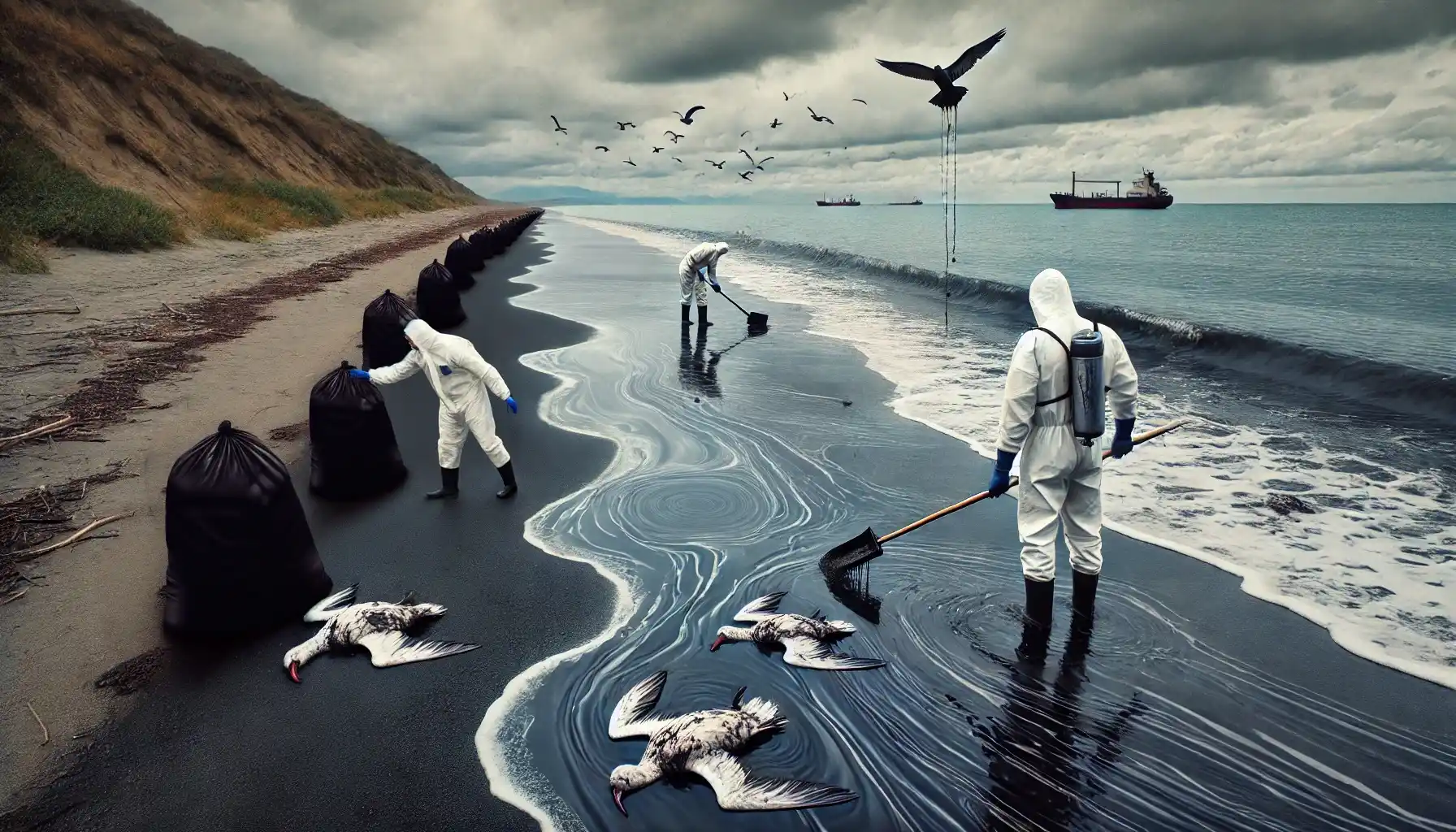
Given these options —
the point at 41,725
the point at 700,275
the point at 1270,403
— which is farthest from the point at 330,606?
the point at 1270,403

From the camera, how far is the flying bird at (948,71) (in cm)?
919

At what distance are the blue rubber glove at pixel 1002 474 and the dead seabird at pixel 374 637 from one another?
Answer: 3227 mm

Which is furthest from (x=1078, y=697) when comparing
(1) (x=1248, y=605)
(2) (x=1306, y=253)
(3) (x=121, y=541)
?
(2) (x=1306, y=253)

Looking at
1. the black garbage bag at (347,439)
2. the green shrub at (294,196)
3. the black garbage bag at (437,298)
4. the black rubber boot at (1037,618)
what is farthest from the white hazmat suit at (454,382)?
the green shrub at (294,196)

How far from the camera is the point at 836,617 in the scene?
494 centimetres

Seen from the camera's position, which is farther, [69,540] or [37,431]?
[37,431]

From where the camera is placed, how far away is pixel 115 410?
26.0ft

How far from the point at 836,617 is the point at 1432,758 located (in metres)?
2.92

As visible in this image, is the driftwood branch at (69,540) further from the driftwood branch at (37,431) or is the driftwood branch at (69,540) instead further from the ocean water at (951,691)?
the ocean water at (951,691)

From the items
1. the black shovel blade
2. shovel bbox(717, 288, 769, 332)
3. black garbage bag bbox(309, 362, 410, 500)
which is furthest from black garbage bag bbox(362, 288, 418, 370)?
the black shovel blade

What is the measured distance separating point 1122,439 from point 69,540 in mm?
6916

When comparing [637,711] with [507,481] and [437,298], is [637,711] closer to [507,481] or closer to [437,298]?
[507,481]

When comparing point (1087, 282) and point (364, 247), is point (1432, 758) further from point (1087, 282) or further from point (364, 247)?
point (364, 247)

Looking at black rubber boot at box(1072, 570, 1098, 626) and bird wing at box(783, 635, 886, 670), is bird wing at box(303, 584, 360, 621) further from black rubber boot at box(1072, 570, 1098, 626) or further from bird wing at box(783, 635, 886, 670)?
black rubber boot at box(1072, 570, 1098, 626)
